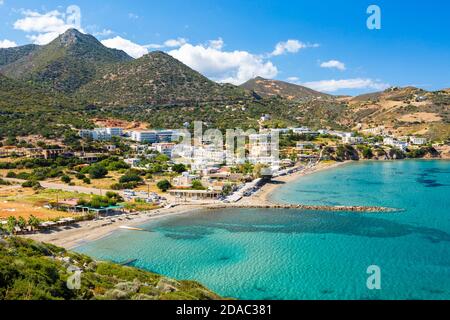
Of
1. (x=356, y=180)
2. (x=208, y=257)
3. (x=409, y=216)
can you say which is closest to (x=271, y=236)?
(x=208, y=257)

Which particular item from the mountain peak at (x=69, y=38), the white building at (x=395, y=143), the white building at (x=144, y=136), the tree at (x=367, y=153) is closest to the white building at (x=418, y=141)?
the white building at (x=395, y=143)

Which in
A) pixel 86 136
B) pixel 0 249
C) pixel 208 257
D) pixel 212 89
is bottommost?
pixel 208 257

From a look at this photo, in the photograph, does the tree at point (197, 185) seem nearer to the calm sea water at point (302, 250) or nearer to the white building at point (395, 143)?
the calm sea water at point (302, 250)

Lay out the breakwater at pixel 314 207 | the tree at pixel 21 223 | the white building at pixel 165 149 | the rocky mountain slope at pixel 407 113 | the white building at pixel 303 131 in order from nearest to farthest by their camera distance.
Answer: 1. the tree at pixel 21 223
2. the breakwater at pixel 314 207
3. the white building at pixel 165 149
4. the white building at pixel 303 131
5. the rocky mountain slope at pixel 407 113

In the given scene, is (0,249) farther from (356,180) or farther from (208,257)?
(356,180)

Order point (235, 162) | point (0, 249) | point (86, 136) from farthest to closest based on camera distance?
point (86, 136) → point (235, 162) → point (0, 249)

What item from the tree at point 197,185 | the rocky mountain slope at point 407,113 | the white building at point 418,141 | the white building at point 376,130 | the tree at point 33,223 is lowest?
the tree at point 33,223
